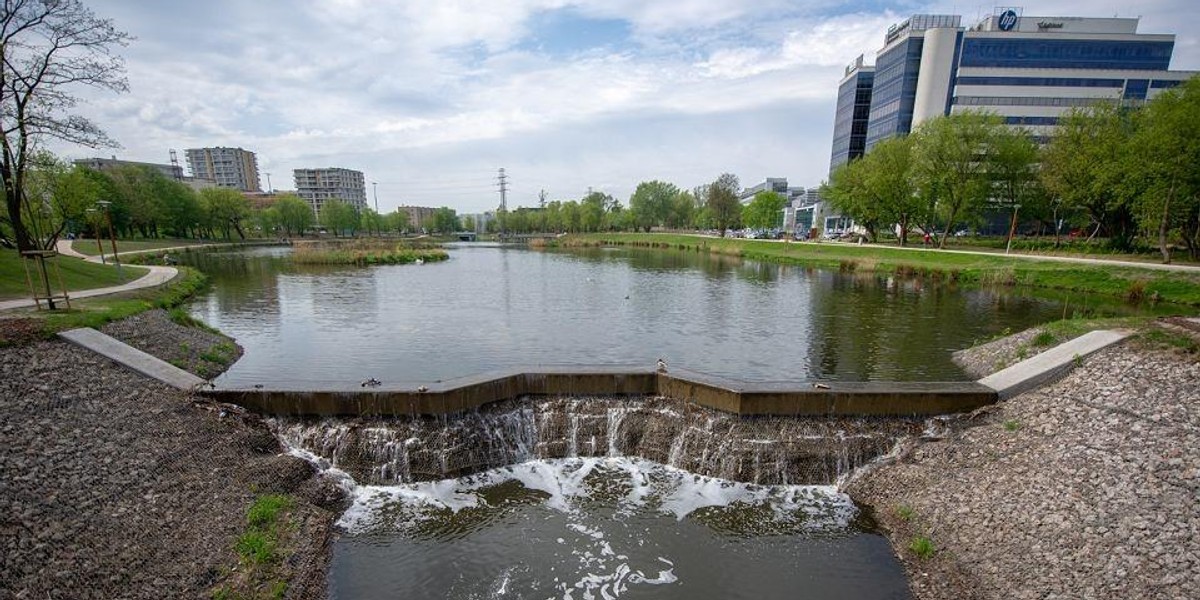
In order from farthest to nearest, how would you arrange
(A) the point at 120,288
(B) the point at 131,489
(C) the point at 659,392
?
(A) the point at 120,288, (C) the point at 659,392, (B) the point at 131,489

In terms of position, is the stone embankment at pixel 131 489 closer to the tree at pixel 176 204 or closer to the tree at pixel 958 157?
the tree at pixel 958 157

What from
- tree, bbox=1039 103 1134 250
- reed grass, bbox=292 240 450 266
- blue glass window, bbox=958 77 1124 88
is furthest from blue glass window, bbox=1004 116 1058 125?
reed grass, bbox=292 240 450 266

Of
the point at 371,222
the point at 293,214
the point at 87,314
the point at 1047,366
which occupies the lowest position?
the point at 1047,366

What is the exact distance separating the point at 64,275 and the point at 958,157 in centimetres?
7963

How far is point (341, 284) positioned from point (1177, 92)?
228 ft

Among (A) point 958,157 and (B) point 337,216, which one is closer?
(A) point 958,157

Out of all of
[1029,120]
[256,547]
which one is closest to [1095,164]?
[256,547]

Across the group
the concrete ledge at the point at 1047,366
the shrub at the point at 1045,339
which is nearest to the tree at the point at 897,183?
the shrub at the point at 1045,339

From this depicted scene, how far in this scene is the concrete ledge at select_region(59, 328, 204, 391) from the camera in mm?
14367

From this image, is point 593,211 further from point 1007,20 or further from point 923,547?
point 923,547

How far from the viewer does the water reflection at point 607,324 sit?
776 inches

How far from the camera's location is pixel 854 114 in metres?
119

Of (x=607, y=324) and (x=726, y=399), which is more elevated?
(x=726, y=399)

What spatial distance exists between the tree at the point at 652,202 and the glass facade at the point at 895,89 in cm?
5687
